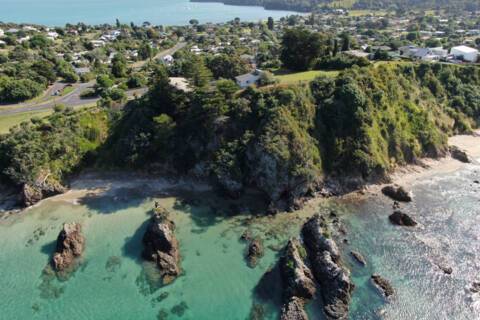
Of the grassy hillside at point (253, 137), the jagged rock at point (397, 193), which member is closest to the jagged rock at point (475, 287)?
the jagged rock at point (397, 193)

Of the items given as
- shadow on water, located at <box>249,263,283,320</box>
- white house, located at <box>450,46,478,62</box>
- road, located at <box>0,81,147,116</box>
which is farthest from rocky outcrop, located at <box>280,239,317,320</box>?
white house, located at <box>450,46,478,62</box>

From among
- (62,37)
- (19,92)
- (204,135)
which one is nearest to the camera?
(204,135)

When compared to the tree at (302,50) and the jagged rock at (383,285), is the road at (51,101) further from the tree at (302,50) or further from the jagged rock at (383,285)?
the jagged rock at (383,285)

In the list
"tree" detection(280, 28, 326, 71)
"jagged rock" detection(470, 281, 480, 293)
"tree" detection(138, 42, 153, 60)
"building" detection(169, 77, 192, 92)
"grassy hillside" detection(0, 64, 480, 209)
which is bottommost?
"jagged rock" detection(470, 281, 480, 293)

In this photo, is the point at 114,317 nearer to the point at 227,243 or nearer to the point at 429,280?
the point at 227,243

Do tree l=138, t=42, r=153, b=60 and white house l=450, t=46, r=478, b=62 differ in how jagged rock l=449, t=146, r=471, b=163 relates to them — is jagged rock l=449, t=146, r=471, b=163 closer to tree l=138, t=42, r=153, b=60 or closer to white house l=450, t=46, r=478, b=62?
white house l=450, t=46, r=478, b=62

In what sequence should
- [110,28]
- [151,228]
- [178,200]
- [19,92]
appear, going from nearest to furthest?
1. [151,228]
2. [178,200]
3. [19,92]
4. [110,28]

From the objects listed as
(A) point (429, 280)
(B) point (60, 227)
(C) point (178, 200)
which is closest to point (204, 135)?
(C) point (178, 200)
